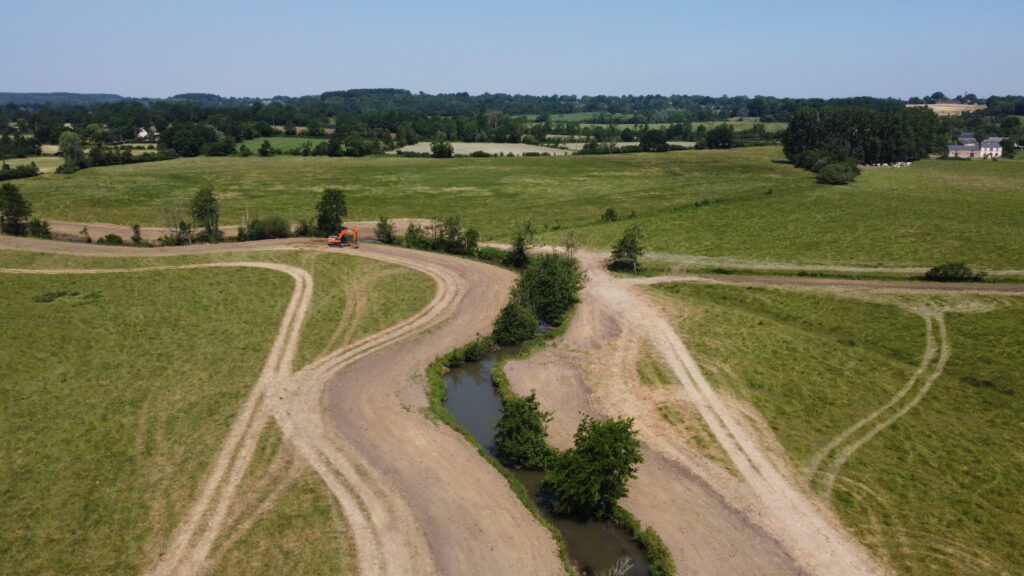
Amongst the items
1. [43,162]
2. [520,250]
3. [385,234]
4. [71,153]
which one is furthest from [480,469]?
[43,162]

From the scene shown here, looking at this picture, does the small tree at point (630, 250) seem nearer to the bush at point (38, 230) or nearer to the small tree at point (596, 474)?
the small tree at point (596, 474)

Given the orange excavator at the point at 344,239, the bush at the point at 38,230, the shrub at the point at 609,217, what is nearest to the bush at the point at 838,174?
the shrub at the point at 609,217

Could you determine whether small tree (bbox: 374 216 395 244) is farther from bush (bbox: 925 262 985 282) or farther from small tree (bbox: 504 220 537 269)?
bush (bbox: 925 262 985 282)

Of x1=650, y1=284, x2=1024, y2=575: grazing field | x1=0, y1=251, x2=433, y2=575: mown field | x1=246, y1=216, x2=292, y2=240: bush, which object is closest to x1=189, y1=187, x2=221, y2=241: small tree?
x1=246, y1=216, x2=292, y2=240: bush

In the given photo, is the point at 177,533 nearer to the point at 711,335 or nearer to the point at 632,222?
the point at 711,335

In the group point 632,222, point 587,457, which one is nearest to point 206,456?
point 587,457

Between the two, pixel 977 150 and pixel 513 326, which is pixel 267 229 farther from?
pixel 977 150
